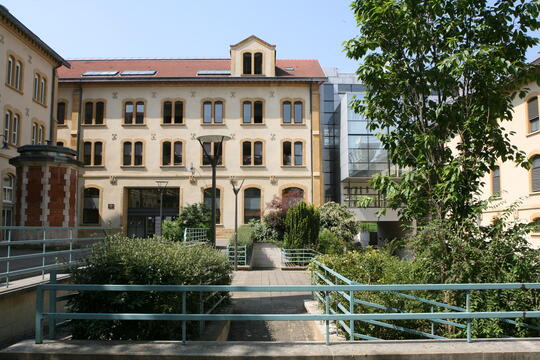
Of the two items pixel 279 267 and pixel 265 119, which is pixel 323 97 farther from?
pixel 279 267

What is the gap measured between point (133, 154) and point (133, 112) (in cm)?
329

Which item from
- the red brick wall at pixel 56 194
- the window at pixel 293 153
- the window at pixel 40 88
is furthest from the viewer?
the window at pixel 293 153

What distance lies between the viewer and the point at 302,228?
69.5 feet

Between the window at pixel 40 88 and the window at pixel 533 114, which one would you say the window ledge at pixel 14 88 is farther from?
the window at pixel 533 114

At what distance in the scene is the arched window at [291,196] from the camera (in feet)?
102

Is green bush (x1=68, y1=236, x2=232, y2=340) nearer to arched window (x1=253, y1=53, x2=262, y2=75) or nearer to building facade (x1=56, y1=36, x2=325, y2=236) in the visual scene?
building facade (x1=56, y1=36, x2=325, y2=236)

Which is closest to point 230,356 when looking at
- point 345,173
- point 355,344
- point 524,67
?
point 355,344

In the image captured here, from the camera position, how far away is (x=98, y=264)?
19.9 feet

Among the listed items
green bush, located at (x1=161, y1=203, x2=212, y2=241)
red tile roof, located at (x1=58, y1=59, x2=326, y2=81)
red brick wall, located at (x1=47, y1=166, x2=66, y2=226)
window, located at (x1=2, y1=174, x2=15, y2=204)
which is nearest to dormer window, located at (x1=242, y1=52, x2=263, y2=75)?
red tile roof, located at (x1=58, y1=59, x2=326, y2=81)

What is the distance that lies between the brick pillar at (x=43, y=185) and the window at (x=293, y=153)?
17.6 m

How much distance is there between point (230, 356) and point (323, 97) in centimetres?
4901

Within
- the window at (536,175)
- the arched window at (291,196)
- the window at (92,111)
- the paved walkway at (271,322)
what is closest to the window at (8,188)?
the window at (92,111)

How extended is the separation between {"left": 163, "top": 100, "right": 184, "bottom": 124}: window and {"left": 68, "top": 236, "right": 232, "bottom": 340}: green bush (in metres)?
28.6

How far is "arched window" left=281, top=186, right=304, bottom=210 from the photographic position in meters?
31.1
